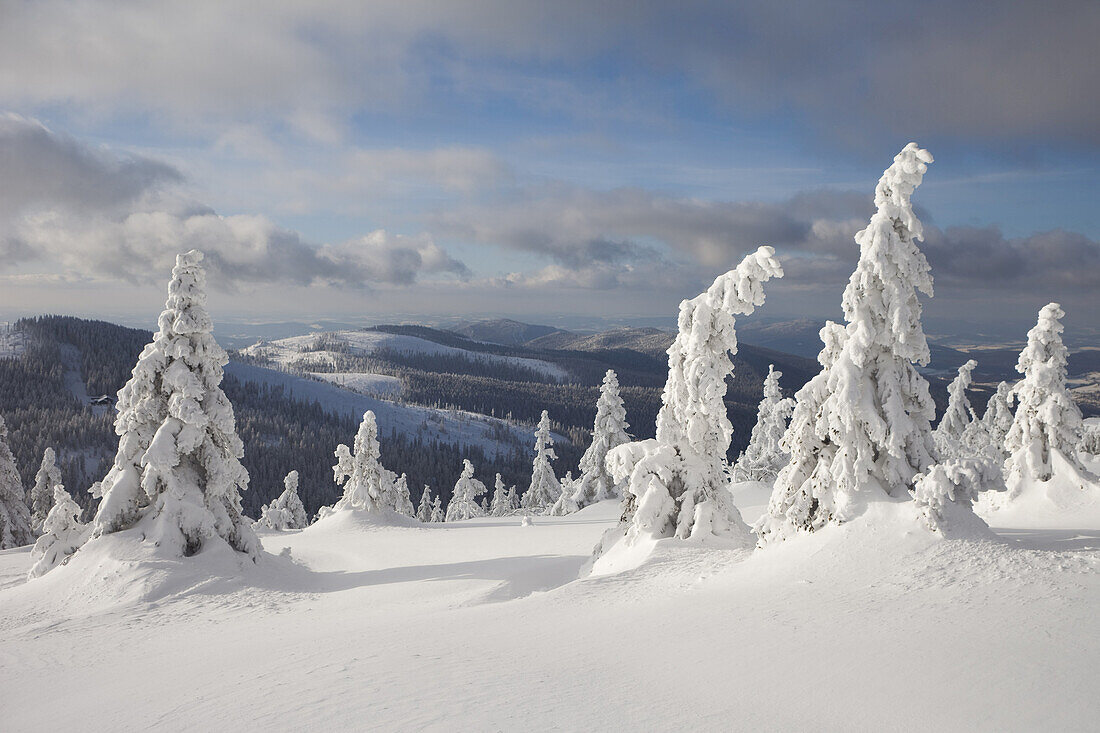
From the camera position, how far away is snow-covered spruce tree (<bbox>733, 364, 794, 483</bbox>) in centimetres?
4088

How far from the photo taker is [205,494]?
18.7 m

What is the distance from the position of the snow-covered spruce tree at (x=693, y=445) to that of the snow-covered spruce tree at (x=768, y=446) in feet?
77.8

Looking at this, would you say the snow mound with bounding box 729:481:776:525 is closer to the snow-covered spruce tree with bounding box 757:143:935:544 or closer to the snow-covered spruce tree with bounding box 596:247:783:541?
the snow-covered spruce tree with bounding box 596:247:783:541

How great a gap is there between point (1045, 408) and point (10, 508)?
5307 cm

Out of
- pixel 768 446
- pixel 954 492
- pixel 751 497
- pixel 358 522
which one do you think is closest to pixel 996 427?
pixel 768 446

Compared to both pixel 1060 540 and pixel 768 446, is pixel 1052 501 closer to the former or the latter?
pixel 1060 540

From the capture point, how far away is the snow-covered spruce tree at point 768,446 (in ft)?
134

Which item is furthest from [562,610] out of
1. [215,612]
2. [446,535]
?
[446,535]

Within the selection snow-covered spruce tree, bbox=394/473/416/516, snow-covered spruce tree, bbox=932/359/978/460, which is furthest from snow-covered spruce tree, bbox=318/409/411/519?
snow-covered spruce tree, bbox=932/359/978/460

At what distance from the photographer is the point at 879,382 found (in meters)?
12.8

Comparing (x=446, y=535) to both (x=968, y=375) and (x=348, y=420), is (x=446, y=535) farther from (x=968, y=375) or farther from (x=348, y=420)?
(x=348, y=420)

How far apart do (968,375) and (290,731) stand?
47942 millimetres

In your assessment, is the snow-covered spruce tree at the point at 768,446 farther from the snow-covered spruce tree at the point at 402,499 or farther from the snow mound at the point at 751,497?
the snow-covered spruce tree at the point at 402,499

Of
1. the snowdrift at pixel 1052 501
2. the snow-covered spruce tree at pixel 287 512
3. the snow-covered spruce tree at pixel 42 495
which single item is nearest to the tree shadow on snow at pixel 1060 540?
the snowdrift at pixel 1052 501
